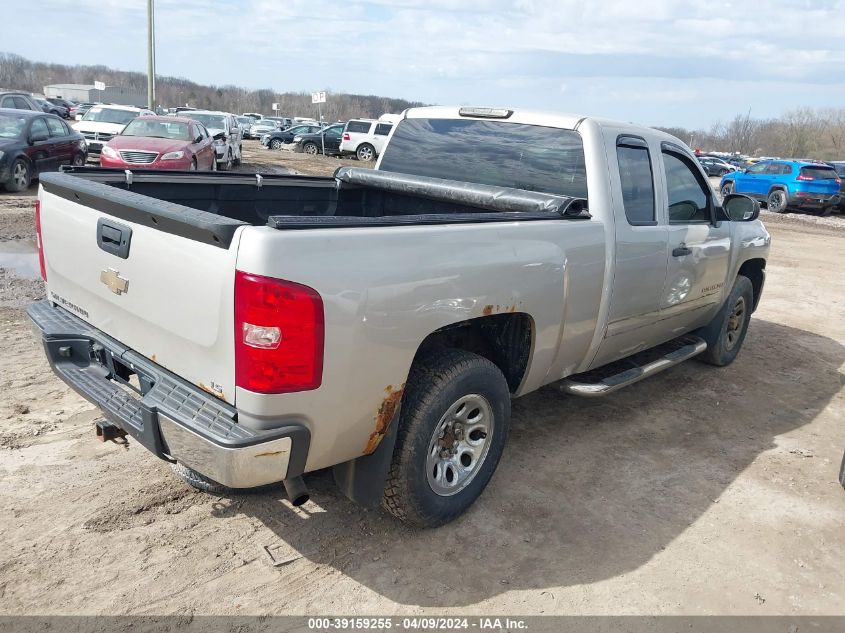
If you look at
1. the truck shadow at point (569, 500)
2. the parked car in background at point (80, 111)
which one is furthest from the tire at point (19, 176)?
the truck shadow at point (569, 500)

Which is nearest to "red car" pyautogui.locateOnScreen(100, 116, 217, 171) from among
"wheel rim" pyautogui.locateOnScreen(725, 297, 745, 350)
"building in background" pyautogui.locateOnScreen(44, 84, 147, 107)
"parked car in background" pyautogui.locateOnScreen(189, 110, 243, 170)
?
"parked car in background" pyautogui.locateOnScreen(189, 110, 243, 170)

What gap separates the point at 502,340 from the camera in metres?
3.65

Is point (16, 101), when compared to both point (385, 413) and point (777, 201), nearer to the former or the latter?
point (385, 413)

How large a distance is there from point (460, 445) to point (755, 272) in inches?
162

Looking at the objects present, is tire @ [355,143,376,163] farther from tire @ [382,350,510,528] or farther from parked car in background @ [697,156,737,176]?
tire @ [382,350,510,528]

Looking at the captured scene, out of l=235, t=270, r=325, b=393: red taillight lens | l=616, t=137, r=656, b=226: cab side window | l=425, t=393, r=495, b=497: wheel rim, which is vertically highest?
l=616, t=137, r=656, b=226: cab side window

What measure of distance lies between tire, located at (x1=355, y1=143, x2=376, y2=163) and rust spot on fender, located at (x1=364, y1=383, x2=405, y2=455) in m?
27.3

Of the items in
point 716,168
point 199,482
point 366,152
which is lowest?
point 199,482

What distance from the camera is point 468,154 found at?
4.55 metres

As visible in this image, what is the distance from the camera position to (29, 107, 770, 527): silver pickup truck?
2455mm

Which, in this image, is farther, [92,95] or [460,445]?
[92,95]

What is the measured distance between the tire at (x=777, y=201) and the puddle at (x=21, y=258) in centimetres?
2131

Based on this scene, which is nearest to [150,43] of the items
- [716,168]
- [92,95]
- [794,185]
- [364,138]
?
[364,138]

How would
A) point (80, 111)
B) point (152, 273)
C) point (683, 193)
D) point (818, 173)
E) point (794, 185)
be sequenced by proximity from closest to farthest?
point (152, 273)
point (683, 193)
point (818, 173)
point (794, 185)
point (80, 111)
